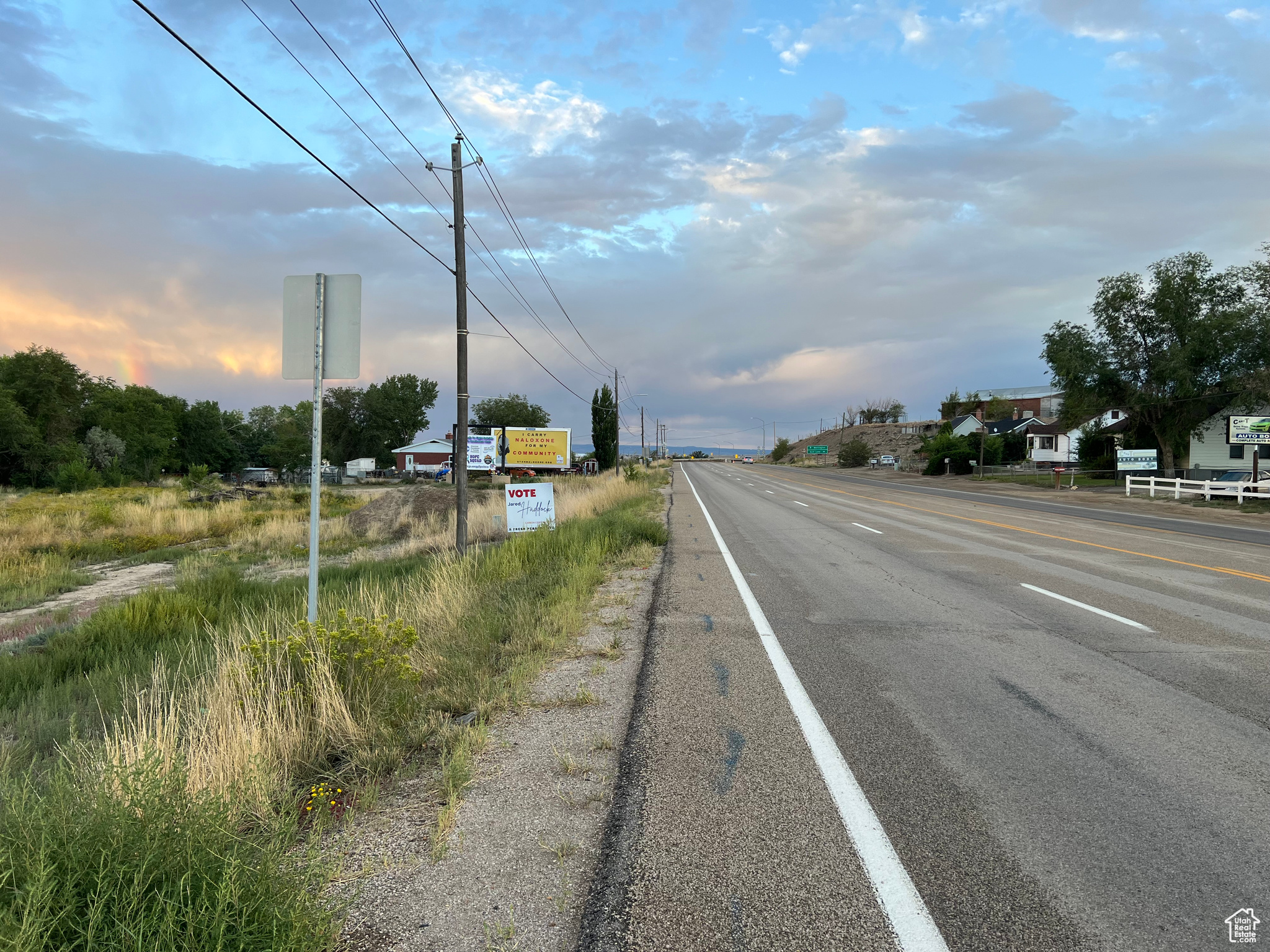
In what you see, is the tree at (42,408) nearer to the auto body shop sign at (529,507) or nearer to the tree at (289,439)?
the tree at (289,439)

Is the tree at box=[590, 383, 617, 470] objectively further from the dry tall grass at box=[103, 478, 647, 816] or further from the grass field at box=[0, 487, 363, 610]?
the dry tall grass at box=[103, 478, 647, 816]

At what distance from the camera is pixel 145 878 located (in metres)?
2.64

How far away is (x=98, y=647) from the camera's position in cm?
870

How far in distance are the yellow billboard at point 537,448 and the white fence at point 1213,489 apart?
138ft

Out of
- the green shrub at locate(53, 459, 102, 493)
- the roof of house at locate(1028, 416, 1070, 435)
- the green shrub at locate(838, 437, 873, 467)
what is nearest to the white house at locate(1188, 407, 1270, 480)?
the roof of house at locate(1028, 416, 1070, 435)

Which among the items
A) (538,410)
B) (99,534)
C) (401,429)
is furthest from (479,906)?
(538,410)

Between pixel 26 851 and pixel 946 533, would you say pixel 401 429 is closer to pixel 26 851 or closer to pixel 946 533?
pixel 946 533

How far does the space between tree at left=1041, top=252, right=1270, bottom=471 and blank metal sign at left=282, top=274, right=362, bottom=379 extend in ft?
175

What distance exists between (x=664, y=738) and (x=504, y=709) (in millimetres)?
1251

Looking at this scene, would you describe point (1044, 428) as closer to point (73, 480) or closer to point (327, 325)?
point (73, 480)

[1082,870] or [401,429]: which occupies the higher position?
[401,429]

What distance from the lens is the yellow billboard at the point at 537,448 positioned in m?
64.7

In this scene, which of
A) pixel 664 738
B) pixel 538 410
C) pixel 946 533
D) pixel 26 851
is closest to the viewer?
pixel 26 851

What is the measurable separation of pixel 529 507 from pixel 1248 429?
110 feet
